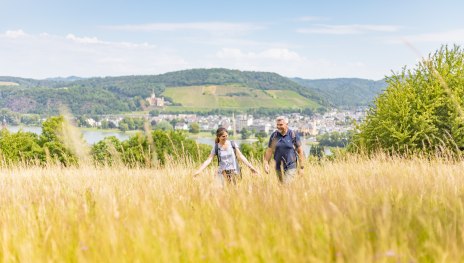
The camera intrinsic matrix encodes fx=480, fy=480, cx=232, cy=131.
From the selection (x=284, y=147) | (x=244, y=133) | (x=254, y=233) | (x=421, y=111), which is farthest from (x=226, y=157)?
(x=421, y=111)

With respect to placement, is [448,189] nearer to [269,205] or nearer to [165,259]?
[269,205]

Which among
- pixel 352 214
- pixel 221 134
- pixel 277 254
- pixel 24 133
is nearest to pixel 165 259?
pixel 277 254

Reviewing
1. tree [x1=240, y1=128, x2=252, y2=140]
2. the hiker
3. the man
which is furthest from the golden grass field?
tree [x1=240, y1=128, x2=252, y2=140]

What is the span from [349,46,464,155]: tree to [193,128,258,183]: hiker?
78.4 feet

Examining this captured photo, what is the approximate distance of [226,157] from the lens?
8.46 m

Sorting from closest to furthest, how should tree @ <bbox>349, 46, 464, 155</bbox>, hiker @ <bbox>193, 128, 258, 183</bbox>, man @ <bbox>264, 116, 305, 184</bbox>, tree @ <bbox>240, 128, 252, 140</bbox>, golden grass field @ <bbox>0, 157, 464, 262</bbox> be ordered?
golden grass field @ <bbox>0, 157, 464, 262</bbox> < hiker @ <bbox>193, 128, 258, 183</bbox> < man @ <bbox>264, 116, 305, 184</bbox> < tree @ <bbox>240, 128, 252, 140</bbox> < tree @ <bbox>349, 46, 464, 155</bbox>

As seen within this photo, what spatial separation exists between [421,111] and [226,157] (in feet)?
89.3

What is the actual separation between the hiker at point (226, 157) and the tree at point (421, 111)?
23883 millimetres

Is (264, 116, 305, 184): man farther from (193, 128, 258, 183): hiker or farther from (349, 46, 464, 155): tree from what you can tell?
(349, 46, 464, 155): tree

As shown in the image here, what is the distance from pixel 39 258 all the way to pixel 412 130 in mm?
31838

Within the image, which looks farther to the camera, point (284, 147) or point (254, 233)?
point (284, 147)

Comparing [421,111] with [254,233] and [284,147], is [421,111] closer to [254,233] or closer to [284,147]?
[284,147]

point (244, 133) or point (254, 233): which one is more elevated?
point (254, 233)

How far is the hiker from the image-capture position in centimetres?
828
